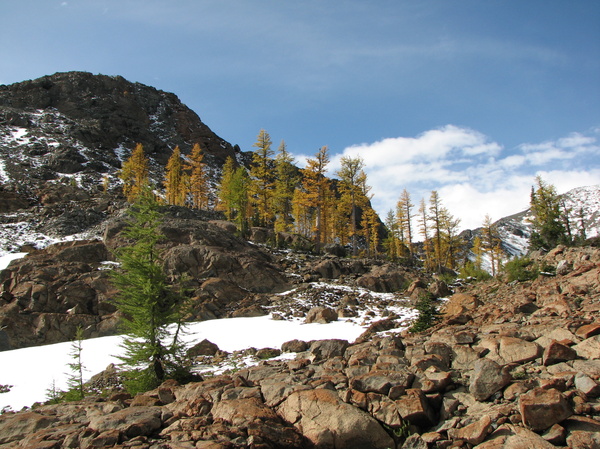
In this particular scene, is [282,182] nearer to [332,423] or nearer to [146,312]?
[146,312]

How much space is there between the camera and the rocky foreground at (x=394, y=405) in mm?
5840

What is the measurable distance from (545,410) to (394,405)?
2556mm

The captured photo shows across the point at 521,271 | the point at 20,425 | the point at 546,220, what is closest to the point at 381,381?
the point at 20,425

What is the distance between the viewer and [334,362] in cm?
951

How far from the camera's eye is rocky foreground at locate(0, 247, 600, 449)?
19.2ft

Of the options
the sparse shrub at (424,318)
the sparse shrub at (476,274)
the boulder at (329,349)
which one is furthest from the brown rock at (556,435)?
the sparse shrub at (476,274)

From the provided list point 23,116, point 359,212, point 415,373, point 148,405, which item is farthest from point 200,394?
point 359,212

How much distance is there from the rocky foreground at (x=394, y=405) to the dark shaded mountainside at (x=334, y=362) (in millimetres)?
29

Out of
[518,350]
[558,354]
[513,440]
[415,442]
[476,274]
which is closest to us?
[513,440]

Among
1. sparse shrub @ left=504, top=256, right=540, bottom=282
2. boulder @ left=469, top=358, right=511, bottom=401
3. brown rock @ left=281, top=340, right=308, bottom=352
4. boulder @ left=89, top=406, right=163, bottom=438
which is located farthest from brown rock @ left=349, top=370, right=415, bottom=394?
sparse shrub @ left=504, top=256, right=540, bottom=282

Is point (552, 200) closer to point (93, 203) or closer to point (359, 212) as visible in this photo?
point (93, 203)

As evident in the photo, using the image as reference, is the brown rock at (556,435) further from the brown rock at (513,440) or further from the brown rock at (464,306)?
the brown rock at (464,306)

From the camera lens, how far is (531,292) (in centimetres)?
1313

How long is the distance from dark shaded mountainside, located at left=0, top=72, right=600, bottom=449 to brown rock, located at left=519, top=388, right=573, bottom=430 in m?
0.02
